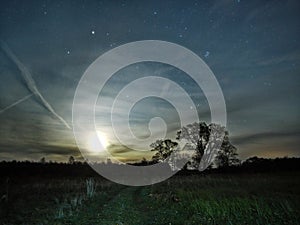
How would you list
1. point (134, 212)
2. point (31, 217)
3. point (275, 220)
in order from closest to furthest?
point (275, 220) < point (31, 217) < point (134, 212)

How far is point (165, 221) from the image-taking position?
10.7 metres

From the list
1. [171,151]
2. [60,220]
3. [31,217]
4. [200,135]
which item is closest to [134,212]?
[60,220]

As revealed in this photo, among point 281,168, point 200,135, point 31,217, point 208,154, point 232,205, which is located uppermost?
point 200,135

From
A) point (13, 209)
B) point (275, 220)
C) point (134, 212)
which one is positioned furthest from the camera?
point (13, 209)

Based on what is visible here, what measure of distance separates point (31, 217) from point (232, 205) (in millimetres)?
8510

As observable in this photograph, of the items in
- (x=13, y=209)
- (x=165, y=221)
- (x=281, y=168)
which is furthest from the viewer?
(x=281, y=168)

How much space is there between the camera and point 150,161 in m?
75.2

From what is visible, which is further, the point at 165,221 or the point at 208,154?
the point at 208,154

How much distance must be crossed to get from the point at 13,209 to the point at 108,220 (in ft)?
20.1

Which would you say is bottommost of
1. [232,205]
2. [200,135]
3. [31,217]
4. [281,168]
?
[31,217]

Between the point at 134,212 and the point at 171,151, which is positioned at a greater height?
the point at 171,151

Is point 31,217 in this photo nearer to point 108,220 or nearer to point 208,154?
point 108,220

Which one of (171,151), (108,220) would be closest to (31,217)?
(108,220)

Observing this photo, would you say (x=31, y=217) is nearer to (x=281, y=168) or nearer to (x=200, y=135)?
(x=281, y=168)
